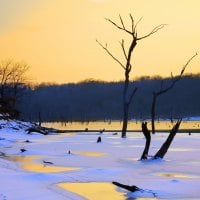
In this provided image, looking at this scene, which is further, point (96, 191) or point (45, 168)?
point (45, 168)

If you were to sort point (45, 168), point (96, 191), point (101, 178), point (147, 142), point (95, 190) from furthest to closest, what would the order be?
point (147, 142) < point (45, 168) < point (101, 178) < point (95, 190) < point (96, 191)

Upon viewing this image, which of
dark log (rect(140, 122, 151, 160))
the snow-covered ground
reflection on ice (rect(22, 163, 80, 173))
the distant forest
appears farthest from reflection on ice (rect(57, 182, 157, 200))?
the distant forest

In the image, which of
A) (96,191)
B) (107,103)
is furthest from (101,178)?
(107,103)

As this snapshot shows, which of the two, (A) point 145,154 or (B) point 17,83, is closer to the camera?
(A) point 145,154

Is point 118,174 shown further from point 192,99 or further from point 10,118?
point 192,99

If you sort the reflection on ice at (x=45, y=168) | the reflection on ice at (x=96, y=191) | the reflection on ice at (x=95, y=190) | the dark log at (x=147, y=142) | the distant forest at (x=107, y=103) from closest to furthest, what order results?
1. the reflection on ice at (x=96, y=191)
2. the reflection on ice at (x=95, y=190)
3. the reflection on ice at (x=45, y=168)
4. the dark log at (x=147, y=142)
5. the distant forest at (x=107, y=103)

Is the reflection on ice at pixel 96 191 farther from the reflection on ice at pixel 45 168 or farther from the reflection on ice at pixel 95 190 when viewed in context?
the reflection on ice at pixel 45 168

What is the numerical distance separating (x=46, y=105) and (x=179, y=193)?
559ft

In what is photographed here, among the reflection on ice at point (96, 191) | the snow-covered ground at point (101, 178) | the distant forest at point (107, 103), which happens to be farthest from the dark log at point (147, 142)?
the distant forest at point (107, 103)

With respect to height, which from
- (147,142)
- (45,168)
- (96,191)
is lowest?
(45,168)

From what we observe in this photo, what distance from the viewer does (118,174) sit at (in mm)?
14758

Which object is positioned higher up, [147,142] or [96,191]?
[147,142]

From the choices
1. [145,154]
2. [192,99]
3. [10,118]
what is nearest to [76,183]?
[145,154]

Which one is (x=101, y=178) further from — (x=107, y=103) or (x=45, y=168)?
(x=107, y=103)
